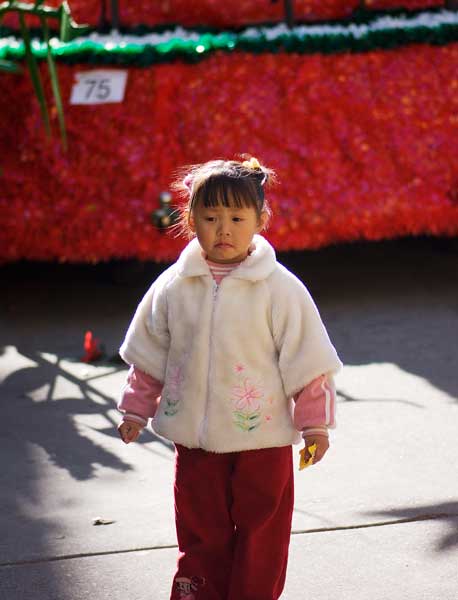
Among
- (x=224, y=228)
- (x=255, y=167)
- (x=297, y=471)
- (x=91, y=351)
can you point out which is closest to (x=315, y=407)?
(x=224, y=228)

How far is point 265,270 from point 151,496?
1289mm

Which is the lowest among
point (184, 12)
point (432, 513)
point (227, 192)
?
point (432, 513)

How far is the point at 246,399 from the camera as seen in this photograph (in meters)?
2.67

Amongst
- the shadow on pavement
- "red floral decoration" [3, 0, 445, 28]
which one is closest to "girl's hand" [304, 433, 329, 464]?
the shadow on pavement

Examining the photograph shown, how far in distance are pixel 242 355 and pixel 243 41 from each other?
374cm

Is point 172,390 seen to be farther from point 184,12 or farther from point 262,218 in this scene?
point 184,12

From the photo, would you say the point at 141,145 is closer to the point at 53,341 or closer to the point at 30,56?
the point at 53,341

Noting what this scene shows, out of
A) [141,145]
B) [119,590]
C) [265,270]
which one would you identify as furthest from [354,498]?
[141,145]

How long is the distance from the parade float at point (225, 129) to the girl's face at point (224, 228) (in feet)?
11.0

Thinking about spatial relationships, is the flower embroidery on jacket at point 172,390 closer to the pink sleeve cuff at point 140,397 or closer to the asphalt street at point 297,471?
the pink sleeve cuff at point 140,397

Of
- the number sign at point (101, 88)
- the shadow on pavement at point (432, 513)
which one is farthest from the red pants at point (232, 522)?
the number sign at point (101, 88)

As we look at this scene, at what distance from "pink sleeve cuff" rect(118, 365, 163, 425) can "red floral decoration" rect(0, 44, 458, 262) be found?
10.8 feet

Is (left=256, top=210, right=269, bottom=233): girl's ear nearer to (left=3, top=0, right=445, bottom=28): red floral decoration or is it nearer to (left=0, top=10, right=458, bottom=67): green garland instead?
A: (left=0, top=10, right=458, bottom=67): green garland

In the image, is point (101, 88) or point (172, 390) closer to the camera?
point (172, 390)
